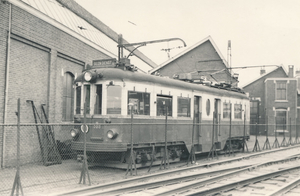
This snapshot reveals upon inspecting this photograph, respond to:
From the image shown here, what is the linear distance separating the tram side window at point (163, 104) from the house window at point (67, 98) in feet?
16.6

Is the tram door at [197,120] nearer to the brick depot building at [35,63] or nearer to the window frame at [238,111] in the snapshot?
the window frame at [238,111]

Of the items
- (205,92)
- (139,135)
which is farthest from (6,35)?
(205,92)

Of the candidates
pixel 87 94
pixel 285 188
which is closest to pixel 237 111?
pixel 285 188

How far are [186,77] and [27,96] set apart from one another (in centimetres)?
656

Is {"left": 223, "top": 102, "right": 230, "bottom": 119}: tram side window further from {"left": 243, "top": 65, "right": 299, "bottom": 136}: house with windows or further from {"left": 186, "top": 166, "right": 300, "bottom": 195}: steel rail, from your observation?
{"left": 243, "top": 65, "right": 299, "bottom": 136}: house with windows

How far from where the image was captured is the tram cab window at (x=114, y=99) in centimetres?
1041

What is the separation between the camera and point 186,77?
14.1 metres

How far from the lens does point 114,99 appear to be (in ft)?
34.4

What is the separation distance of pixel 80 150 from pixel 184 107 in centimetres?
462

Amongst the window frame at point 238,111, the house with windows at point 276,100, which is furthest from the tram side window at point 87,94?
the house with windows at point 276,100

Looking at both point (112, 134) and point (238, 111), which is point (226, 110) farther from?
point (112, 134)

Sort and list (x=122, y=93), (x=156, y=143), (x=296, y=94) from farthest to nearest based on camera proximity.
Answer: (x=296, y=94) < (x=156, y=143) < (x=122, y=93)

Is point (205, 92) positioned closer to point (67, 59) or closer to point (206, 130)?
point (206, 130)

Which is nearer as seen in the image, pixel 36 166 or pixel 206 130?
pixel 36 166
